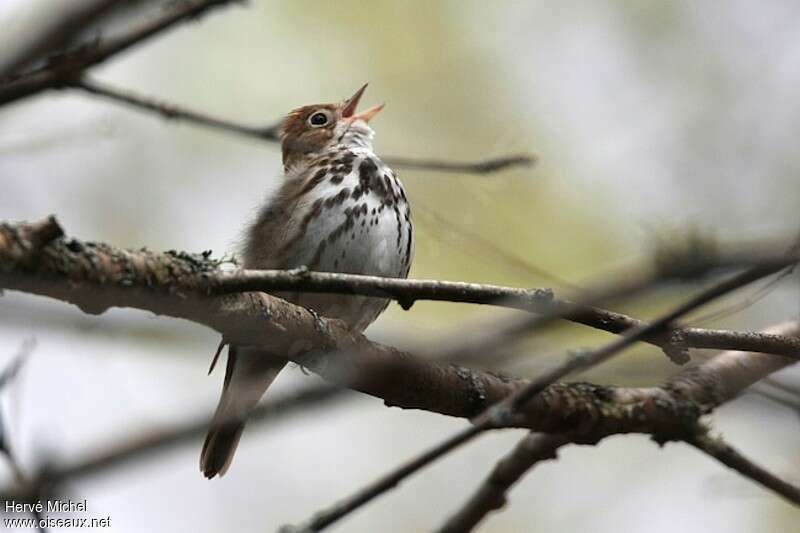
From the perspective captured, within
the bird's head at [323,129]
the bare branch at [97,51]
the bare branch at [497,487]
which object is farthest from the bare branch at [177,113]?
the bird's head at [323,129]

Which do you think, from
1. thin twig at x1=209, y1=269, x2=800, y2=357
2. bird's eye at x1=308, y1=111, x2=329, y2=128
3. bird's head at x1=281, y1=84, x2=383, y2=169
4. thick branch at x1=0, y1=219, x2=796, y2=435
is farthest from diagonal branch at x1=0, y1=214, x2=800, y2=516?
bird's eye at x1=308, y1=111, x2=329, y2=128

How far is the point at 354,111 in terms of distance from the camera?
7.73 m

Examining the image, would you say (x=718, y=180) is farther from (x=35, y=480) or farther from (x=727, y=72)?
(x=35, y=480)

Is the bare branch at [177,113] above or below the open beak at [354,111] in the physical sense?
below

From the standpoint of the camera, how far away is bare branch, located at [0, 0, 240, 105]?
332 cm

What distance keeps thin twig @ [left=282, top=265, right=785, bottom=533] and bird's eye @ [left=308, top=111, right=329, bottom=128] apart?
4.95 m

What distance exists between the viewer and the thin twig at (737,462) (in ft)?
15.1

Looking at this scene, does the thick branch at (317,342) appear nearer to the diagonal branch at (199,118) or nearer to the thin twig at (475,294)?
the thin twig at (475,294)

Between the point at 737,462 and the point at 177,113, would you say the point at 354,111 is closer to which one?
the point at 177,113

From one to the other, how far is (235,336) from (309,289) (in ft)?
1.09

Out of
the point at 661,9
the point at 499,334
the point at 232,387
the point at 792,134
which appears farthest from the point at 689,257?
the point at 661,9

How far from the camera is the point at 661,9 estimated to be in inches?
460

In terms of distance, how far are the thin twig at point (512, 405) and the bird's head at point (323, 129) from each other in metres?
4.54

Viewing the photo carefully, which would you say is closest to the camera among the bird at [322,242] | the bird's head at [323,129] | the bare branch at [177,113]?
the bare branch at [177,113]
